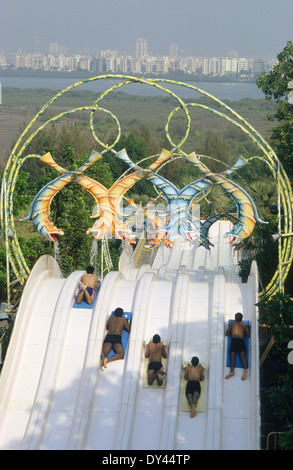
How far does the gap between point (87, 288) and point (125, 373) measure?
2785 millimetres

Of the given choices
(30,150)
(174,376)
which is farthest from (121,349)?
(30,150)

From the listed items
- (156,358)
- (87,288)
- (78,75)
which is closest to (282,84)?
(87,288)

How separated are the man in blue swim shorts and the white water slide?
21 centimetres

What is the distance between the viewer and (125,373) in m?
15.7

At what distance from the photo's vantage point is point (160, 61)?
177000mm

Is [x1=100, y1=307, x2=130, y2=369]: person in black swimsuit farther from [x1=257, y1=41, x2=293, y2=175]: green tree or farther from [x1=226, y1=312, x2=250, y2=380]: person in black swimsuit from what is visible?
[x1=257, y1=41, x2=293, y2=175]: green tree

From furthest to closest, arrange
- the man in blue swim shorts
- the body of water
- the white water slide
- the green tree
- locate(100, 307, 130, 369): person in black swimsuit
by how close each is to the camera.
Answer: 1. the body of water
2. the green tree
3. the man in blue swim shorts
4. locate(100, 307, 130, 369): person in black swimsuit
5. the white water slide

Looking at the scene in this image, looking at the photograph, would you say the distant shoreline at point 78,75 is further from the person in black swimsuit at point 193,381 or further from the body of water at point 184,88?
the person in black swimsuit at point 193,381

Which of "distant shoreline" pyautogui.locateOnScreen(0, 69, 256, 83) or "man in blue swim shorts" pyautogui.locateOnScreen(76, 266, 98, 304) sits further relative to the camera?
"distant shoreline" pyautogui.locateOnScreen(0, 69, 256, 83)

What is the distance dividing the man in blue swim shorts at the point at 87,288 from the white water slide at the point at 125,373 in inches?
8.2

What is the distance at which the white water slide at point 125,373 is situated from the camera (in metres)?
14.5

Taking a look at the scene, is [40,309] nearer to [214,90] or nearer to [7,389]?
[7,389]

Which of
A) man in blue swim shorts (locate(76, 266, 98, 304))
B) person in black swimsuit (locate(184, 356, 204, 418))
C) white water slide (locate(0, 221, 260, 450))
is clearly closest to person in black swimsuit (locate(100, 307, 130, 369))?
white water slide (locate(0, 221, 260, 450))

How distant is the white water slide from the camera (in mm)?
14508
